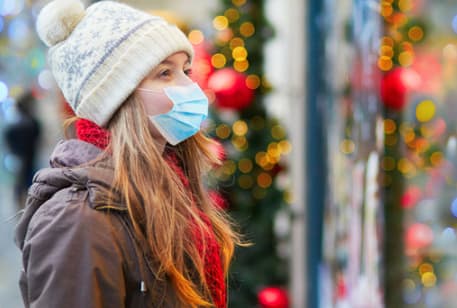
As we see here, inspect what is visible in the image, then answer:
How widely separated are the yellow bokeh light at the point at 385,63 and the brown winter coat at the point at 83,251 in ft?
6.87

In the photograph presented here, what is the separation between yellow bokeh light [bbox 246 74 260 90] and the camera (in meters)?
5.81

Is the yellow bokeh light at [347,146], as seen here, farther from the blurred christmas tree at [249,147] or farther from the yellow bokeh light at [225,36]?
the yellow bokeh light at [225,36]

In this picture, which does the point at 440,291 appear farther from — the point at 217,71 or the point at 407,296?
the point at 217,71

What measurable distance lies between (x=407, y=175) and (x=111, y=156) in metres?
2.13

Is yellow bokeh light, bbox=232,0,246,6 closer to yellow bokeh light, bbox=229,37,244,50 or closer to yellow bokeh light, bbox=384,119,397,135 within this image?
yellow bokeh light, bbox=229,37,244,50

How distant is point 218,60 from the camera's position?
19.0 ft

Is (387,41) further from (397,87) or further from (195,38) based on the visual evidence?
(195,38)

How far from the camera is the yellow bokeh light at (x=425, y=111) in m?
3.36

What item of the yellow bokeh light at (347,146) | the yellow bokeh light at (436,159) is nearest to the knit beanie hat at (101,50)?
the yellow bokeh light at (436,159)

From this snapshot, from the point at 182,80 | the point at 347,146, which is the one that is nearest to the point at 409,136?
the point at 347,146

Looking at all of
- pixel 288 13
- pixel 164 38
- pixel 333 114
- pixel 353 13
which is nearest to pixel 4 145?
pixel 288 13

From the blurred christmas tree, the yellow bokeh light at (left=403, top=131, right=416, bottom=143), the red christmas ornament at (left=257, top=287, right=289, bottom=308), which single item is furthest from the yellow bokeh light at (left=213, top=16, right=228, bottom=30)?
the yellow bokeh light at (left=403, top=131, right=416, bottom=143)

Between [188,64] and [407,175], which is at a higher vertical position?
[188,64]

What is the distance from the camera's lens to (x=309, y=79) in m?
6.05
